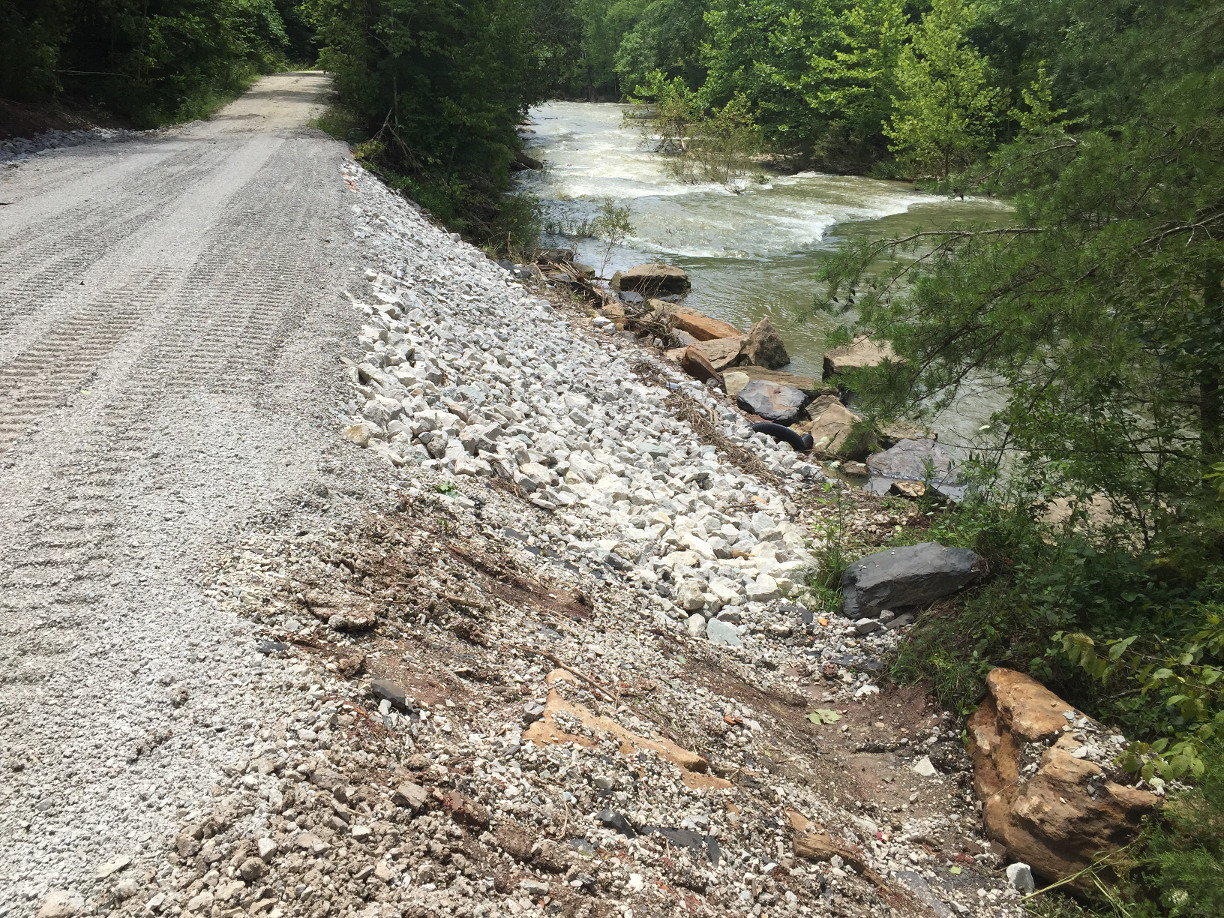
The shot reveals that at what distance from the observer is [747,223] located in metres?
19.9

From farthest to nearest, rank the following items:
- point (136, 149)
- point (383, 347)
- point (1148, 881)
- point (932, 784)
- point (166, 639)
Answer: point (136, 149)
point (383, 347)
point (932, 784)
point (1148, 881)
point (166, 639)

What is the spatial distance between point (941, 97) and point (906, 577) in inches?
1013

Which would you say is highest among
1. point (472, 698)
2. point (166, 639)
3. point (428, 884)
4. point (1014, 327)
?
point (1014, 327)

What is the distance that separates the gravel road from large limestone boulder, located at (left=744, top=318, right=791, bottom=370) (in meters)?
5.73

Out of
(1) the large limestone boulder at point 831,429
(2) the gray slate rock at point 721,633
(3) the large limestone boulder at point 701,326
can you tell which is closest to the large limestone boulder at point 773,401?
(1) the large limestone boulder at point 831,429

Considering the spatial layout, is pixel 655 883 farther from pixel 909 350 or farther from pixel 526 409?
pixel 526 409

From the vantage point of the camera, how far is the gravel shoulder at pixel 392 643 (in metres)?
2.32

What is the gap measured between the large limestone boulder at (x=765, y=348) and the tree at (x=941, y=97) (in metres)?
16.3

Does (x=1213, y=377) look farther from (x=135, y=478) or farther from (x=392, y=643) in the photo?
(x=135, y=478)

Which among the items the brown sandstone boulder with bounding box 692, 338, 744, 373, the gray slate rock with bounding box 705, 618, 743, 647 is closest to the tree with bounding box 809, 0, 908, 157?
the brown sandstone boulder with bounding box 692, 338, 744, 373

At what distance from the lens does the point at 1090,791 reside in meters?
3.43

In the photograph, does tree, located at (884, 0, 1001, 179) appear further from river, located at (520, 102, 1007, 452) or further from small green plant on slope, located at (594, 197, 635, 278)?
small green plant on slope, located at (594, 197, 635, 278)

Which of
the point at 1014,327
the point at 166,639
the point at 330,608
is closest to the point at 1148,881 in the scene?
the point at 1014,327

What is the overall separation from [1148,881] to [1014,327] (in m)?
2.75
